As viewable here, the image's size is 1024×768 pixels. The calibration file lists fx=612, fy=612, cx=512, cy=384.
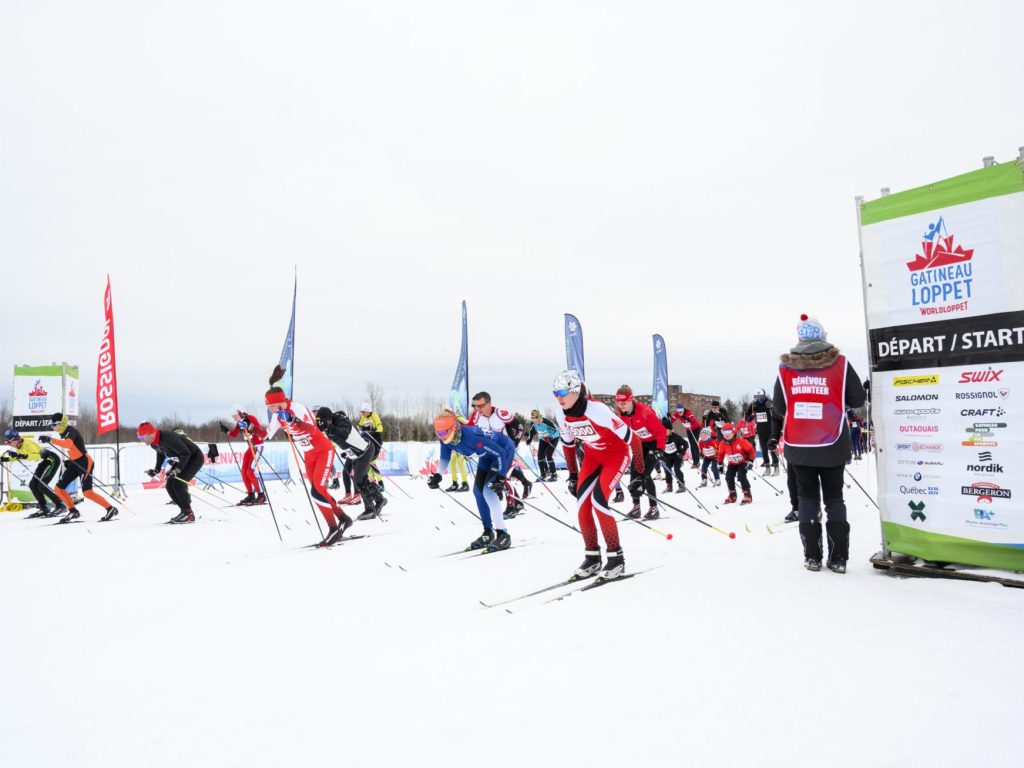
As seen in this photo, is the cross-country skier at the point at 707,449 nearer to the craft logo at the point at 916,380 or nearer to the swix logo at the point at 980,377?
the craft logo at the point at 916,380

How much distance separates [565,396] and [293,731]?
3338 mm

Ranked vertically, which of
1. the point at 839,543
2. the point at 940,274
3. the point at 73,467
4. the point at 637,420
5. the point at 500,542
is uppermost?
the point at 940,274

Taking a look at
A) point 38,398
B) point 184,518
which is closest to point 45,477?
point 184,518

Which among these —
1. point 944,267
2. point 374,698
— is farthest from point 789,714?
point 944,267

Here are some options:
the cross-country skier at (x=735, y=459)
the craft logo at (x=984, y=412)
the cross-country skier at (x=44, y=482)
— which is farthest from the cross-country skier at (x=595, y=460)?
the cross-country skier at (x=44, y=482)

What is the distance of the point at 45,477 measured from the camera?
1242cm

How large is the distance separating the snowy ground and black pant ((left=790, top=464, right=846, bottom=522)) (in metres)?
0.48

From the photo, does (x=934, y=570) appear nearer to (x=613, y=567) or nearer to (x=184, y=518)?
(x=613, y=567)

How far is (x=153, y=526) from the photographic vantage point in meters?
10.8

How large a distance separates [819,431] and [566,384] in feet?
6.92

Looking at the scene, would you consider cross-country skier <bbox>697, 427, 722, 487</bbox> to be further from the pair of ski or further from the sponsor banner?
the pair of ski

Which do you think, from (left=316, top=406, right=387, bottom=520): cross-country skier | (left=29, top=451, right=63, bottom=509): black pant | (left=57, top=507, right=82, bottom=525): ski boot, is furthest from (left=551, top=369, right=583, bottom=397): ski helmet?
(left=29, top=451, right=63, bottom=509): black pant

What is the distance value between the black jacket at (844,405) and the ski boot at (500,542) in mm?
3409

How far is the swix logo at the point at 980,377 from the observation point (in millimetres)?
4574
